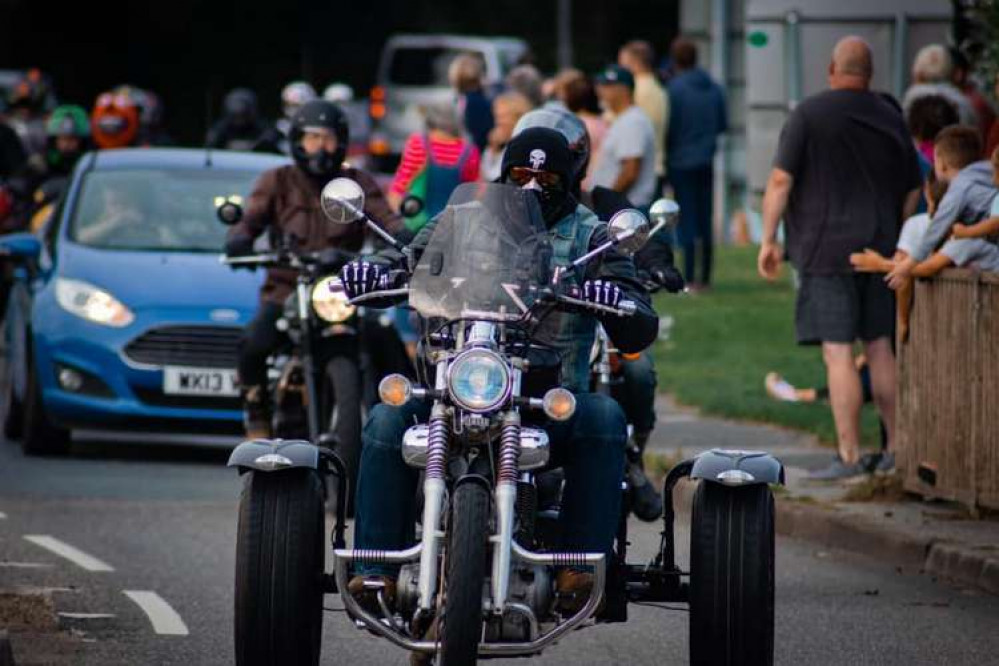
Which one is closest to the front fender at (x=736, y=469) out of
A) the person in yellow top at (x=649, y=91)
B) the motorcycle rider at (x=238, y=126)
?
the person in yellow top at (x=649, y=91)

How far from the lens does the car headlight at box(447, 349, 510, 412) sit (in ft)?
22.5

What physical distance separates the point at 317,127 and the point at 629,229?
543 centimetres

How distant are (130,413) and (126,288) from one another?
66cm

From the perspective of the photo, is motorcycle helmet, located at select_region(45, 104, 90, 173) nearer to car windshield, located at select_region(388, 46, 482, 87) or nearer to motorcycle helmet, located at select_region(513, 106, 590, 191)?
motorcycle helmet, located at select_region(513, 106, 590, 191)

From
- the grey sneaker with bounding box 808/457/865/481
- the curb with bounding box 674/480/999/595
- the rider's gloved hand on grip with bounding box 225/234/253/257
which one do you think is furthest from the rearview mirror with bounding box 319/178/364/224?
the grey sneaker with bounding box 808/457/865/481

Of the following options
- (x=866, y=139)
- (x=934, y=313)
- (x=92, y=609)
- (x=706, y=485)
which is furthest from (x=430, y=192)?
(x=706, y=485)

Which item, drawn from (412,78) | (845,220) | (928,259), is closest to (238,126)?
(845,220)

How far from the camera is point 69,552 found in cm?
1118

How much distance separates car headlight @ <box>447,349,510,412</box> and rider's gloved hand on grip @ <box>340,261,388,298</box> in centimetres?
72

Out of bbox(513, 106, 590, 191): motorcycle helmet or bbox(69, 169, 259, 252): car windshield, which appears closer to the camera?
bbox(513, 106, 590, 191): motorcycle helmet

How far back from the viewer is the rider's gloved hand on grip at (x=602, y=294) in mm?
7293

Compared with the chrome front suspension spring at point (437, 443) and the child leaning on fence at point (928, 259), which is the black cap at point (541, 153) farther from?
the child leaning on fence at point (928, 259)

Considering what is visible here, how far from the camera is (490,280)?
714 centimetres

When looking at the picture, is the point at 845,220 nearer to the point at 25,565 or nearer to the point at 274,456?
the point at 25,565
